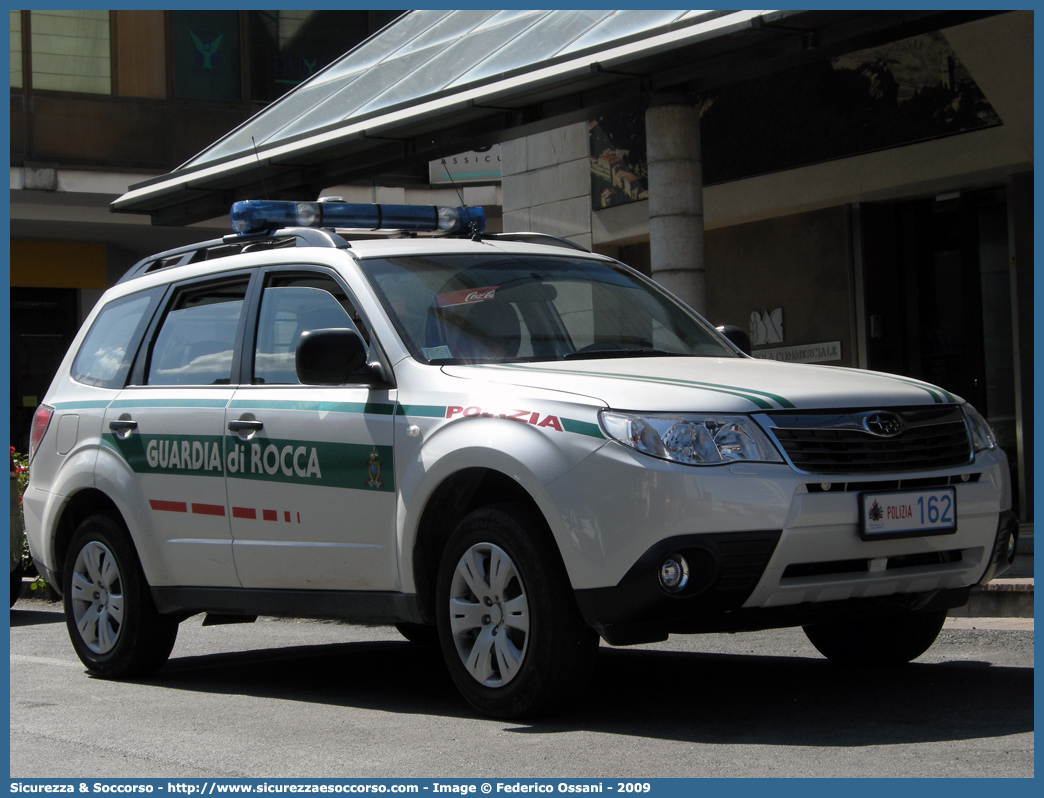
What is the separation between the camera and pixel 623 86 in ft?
34.7

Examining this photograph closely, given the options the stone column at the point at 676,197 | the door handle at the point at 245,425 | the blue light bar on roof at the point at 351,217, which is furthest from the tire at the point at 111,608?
the stone column at the point at 676,197

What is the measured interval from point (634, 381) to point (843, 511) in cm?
85

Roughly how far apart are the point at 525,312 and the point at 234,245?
1.79m

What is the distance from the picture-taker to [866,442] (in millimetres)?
4980

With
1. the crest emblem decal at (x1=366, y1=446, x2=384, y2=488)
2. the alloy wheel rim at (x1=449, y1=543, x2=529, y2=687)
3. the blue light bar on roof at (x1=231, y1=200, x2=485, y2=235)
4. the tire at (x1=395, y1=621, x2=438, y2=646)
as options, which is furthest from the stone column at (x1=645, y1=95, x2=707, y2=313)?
the alloy wheel rim at (x1=449, y1=543, x2=529, y2=687)

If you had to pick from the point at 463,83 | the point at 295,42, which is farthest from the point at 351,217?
the point at 295,42

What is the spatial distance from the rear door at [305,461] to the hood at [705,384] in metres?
0.54

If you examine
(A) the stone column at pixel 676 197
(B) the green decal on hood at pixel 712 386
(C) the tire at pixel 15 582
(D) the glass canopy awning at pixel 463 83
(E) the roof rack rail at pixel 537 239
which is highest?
(D) the glass canopy awning at pixel 463 83

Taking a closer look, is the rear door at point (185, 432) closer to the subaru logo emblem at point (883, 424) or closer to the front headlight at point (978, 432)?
the subaru logo emblem at point (883, 424)

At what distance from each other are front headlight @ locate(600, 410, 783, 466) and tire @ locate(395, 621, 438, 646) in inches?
119

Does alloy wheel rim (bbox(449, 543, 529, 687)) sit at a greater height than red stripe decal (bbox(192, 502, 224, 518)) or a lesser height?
lesser

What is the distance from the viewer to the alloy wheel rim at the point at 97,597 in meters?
6.93

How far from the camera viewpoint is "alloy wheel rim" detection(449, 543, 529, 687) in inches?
201

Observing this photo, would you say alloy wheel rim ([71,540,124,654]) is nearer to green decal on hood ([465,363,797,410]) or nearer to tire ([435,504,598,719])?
tire ([435,504,598,719])
